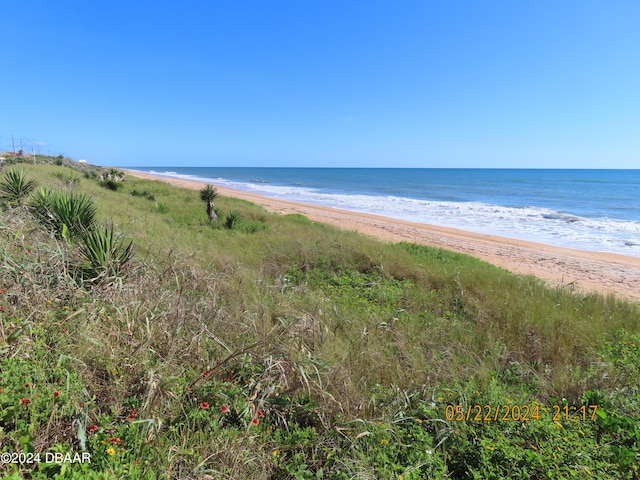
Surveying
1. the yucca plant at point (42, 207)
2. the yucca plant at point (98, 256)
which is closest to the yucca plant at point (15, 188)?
the yucca plant at point (42, 207)

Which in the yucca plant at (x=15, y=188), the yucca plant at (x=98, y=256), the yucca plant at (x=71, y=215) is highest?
the yucca plant at (x=15, y=188)

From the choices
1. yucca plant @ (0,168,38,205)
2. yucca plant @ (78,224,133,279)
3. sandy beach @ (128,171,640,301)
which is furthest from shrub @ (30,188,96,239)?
sandy beach @ (128,171,640,301)

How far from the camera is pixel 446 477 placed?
2199 mm

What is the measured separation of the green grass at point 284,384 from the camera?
6.89 ft

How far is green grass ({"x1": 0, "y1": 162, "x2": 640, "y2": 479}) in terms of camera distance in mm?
2100

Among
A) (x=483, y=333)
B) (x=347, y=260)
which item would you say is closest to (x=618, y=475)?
(x=483, y=333)

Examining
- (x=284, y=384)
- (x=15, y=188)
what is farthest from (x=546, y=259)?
(x=15, y=188)

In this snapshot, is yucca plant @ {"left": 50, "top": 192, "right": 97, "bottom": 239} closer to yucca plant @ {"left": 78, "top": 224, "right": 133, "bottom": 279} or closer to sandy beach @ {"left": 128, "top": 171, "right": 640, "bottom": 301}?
yucca plant @ {"left": 78, "top": 224, "right": 133, "bottom": 279}

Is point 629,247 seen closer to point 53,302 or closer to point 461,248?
point 461,248

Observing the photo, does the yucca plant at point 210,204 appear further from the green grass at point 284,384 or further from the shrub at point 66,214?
the green grass at point 284,384

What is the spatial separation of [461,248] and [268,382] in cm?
1276

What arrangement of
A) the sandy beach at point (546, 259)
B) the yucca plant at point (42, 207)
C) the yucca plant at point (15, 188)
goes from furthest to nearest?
1. the sandy beach at point (546, 259)
2. the yucca plant at point (15, 188)
3. the yucca plant at point (42, 207)

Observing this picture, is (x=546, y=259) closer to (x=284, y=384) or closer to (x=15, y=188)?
(x=284, y=384)

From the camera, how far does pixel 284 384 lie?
2.74 meters
